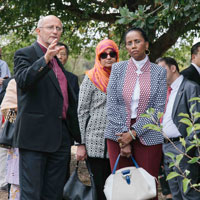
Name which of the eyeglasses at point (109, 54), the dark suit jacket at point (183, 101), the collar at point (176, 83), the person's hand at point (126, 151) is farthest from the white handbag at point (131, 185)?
the collar at point (176, 83)

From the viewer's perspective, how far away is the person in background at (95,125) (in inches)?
180

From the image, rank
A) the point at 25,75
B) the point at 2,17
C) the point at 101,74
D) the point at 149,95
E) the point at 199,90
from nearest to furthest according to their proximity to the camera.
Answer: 1. the point at 25,75
2. the point at 149,95
3. the point at 101,74
4. the point at 199,90
5. the point at 2,17

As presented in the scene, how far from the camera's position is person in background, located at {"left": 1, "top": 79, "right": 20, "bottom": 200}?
487 centimetres

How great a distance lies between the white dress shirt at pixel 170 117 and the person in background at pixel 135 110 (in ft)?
3.72

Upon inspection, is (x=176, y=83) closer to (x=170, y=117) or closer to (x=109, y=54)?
(x=170, y=117)

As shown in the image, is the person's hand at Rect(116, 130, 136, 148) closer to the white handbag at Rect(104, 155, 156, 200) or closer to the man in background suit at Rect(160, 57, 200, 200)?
the white handbag at Rect(104, 155, 156, 200)

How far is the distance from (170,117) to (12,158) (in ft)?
6.65

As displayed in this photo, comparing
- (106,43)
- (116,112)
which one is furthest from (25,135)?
(106,43)

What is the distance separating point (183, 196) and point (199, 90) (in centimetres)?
132

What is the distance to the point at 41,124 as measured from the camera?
3.71m

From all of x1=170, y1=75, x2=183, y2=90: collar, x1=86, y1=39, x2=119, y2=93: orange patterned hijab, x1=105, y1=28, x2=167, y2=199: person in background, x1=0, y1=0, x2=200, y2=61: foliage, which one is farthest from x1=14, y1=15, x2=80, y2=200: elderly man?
x1=0, y1=0, x2=200, y2=61: foliage

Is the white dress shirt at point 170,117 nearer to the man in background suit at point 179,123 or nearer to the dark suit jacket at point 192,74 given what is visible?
the man in background suit at point 179,123

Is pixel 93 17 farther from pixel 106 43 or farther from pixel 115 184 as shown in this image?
pixel 115 184

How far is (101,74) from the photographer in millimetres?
4742
